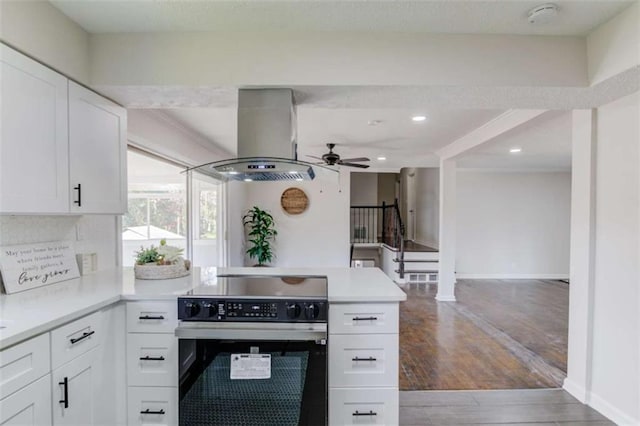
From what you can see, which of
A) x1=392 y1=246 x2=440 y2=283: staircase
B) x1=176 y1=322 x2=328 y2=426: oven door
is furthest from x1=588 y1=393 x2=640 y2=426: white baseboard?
x1=392 y1=246 x2=440 y2=283: staircase

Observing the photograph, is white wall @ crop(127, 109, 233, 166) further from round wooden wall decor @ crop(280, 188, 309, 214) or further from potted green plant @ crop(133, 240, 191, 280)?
round wooden wall decor @ crop(280, 188, 309, 214)

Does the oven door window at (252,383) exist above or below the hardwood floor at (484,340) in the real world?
above

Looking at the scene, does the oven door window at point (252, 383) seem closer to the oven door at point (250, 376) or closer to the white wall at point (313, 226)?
the oven door at point (250, 376)

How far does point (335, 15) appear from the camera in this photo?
1.72 meters

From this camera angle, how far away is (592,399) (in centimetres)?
235

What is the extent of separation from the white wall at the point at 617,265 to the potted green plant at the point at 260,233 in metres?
5.11

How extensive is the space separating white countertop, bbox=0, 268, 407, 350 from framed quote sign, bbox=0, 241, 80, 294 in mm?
54

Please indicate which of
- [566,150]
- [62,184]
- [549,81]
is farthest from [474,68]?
[566,150]

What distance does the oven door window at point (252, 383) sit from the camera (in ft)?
5.60

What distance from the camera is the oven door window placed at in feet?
5.60

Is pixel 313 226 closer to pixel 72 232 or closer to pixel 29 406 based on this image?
pixel 72 232

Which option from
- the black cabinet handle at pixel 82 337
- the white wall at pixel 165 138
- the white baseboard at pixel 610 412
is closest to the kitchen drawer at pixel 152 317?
the black cabinet handle at pixel 82 337

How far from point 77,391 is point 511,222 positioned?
7572 millimetres

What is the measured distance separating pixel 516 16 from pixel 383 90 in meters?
0.74
